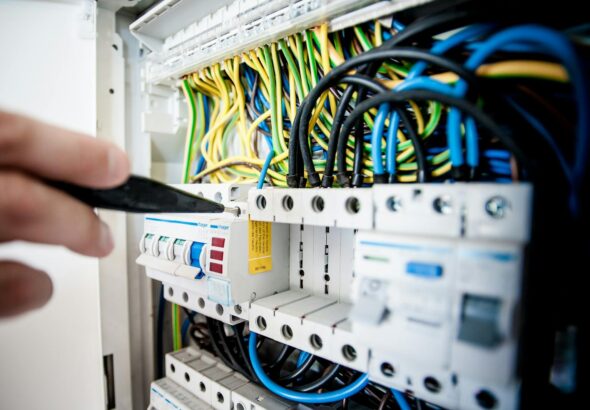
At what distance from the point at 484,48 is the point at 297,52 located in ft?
1.46

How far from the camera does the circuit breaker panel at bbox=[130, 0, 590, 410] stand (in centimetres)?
48

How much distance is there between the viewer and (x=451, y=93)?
→ 1.81 ft

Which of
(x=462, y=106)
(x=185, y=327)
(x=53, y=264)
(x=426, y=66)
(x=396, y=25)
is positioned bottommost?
(x=185, y=327)

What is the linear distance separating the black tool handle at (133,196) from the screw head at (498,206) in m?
0.50

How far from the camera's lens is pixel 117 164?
426 millimetres

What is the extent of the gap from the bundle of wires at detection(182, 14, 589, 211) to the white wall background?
553 mm

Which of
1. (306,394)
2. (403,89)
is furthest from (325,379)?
(403,89)

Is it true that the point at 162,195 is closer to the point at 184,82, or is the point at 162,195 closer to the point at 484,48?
the point at 484,48

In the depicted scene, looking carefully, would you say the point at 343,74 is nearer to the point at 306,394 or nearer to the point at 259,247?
the point at 259,247

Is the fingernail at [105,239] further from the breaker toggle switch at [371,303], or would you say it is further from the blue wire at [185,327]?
the blue wire at [185,327]

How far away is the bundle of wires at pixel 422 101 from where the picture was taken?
1.67 ft

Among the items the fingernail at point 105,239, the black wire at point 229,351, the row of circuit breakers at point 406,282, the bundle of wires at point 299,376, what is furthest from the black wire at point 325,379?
the fingernail at point 105,239

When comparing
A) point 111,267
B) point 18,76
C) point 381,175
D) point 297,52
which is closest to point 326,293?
point 381,175

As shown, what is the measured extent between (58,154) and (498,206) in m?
0.61
